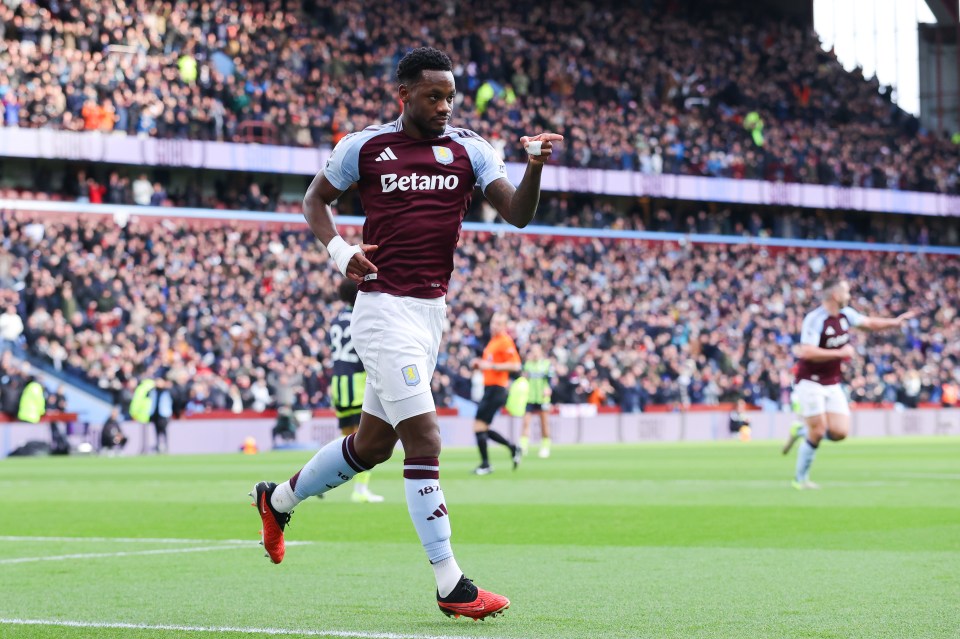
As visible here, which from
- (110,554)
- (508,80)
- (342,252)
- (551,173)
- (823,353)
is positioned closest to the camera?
(342,252)

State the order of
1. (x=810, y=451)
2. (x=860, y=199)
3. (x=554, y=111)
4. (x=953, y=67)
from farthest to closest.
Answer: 1. (x=953, y=67)
2. (x=860, y=199)
3. (x=554, y=111)
4. (x=810, y=451)

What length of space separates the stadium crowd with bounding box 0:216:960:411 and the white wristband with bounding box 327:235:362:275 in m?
27.4

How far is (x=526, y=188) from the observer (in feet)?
22.0

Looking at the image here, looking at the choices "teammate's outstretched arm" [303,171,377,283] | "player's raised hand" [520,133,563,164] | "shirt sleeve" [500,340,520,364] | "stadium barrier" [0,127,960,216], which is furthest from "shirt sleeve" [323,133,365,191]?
"stadium barrier" [0,127,960,216]

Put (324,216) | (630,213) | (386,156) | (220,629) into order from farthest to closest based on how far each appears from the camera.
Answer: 1. (630,213)
2. (324,216)
3. (386,156)
4. (220,629)

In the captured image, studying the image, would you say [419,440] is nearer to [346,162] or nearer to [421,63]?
[346,162]

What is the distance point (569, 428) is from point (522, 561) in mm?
29719

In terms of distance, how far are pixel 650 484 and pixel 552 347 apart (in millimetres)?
23786

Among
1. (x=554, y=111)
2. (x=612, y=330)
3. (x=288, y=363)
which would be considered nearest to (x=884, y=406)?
(x=612, y=330)

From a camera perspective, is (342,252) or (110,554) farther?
(110,554)

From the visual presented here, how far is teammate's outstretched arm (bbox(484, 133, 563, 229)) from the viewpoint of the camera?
646 centimetres

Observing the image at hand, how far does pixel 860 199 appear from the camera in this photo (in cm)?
5678

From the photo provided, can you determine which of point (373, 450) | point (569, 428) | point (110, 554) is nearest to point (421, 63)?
point (373, 450)

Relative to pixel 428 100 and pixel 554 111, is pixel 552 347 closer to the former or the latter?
pixel 554 111
